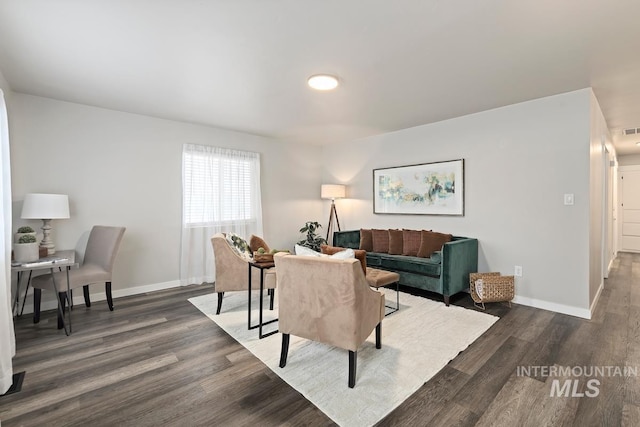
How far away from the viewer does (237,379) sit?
6.96ft

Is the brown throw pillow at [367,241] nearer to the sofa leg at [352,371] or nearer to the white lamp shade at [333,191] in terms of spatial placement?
the white lamp shade at [333,191]

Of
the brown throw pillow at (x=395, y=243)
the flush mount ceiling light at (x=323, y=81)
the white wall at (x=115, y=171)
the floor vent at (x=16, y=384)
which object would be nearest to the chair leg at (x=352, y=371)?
the floor vent at (x=16, y=384)

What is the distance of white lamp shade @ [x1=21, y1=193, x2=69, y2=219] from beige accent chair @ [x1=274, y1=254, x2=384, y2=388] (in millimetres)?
2659

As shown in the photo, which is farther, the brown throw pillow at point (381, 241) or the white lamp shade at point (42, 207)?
the brown throw pillow at point (381, 241)

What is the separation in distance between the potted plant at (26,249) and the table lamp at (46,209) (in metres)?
0.25

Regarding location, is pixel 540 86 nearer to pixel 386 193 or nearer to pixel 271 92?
pixel 386 193

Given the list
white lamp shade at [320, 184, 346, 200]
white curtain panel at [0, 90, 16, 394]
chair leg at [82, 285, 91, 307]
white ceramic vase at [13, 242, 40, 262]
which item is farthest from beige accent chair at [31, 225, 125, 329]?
white lamp shade at [320, 184, 346, 200]

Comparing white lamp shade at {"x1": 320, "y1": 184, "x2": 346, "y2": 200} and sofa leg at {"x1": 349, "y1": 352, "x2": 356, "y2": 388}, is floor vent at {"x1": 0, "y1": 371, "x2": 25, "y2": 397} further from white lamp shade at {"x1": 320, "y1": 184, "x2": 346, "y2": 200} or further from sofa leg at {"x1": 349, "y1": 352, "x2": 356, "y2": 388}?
white lamp shade at {"x1": 320, "y1": 184, "x2": 346, "y2": 200}

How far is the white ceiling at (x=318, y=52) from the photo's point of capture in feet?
6.19

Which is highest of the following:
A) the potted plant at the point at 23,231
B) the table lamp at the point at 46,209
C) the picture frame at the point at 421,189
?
the picture frame at the point at 421,189

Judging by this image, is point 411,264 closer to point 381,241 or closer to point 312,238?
point 381,241

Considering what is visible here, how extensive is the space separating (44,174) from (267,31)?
322cm

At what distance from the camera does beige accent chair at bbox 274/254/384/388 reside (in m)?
1.95

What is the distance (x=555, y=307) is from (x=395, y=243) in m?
2.01
